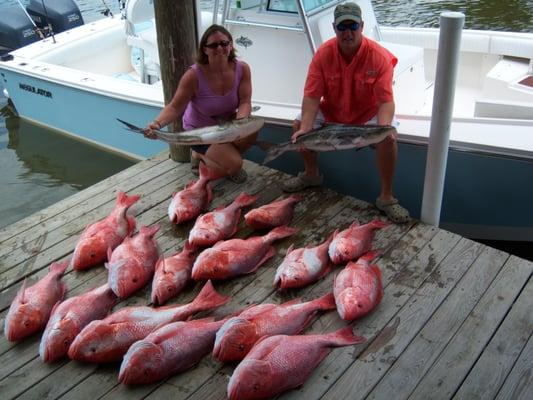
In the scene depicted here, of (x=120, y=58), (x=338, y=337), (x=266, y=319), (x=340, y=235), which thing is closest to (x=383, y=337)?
(x=338, y=337)

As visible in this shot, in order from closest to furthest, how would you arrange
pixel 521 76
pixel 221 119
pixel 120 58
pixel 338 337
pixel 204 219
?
pixel 338 337
pixel 204 219
pixel 221 119
pixel 521 76
pixel 120 58

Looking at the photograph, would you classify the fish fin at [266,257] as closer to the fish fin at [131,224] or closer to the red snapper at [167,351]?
the red snapper at [167,351]

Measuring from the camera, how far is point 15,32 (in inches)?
327

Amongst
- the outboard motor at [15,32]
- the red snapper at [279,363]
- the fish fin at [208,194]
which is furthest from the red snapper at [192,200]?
the outboard motor at [15,32]

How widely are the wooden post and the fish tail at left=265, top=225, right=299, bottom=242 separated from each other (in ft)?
4.89

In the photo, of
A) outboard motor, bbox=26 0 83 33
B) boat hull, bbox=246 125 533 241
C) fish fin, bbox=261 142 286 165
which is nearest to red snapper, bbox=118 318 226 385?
fish fin, bbox=261 142 286 165

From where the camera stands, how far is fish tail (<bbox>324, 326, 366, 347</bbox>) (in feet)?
8.38

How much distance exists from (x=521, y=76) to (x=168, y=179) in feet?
11.6

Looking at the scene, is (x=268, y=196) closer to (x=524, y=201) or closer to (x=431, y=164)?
(x=431, y=164)

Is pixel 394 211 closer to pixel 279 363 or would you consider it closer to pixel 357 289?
pixel 357 289

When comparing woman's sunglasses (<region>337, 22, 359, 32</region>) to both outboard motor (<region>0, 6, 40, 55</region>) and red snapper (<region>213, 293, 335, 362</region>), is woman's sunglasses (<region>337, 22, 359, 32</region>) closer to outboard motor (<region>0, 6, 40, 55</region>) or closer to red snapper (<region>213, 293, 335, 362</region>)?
red snapper (<region>213, 293, 335, 362</region>)

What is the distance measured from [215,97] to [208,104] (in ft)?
0.27

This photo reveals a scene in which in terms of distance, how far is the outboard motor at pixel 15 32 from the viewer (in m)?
8.33

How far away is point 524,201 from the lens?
4012 millimetres
